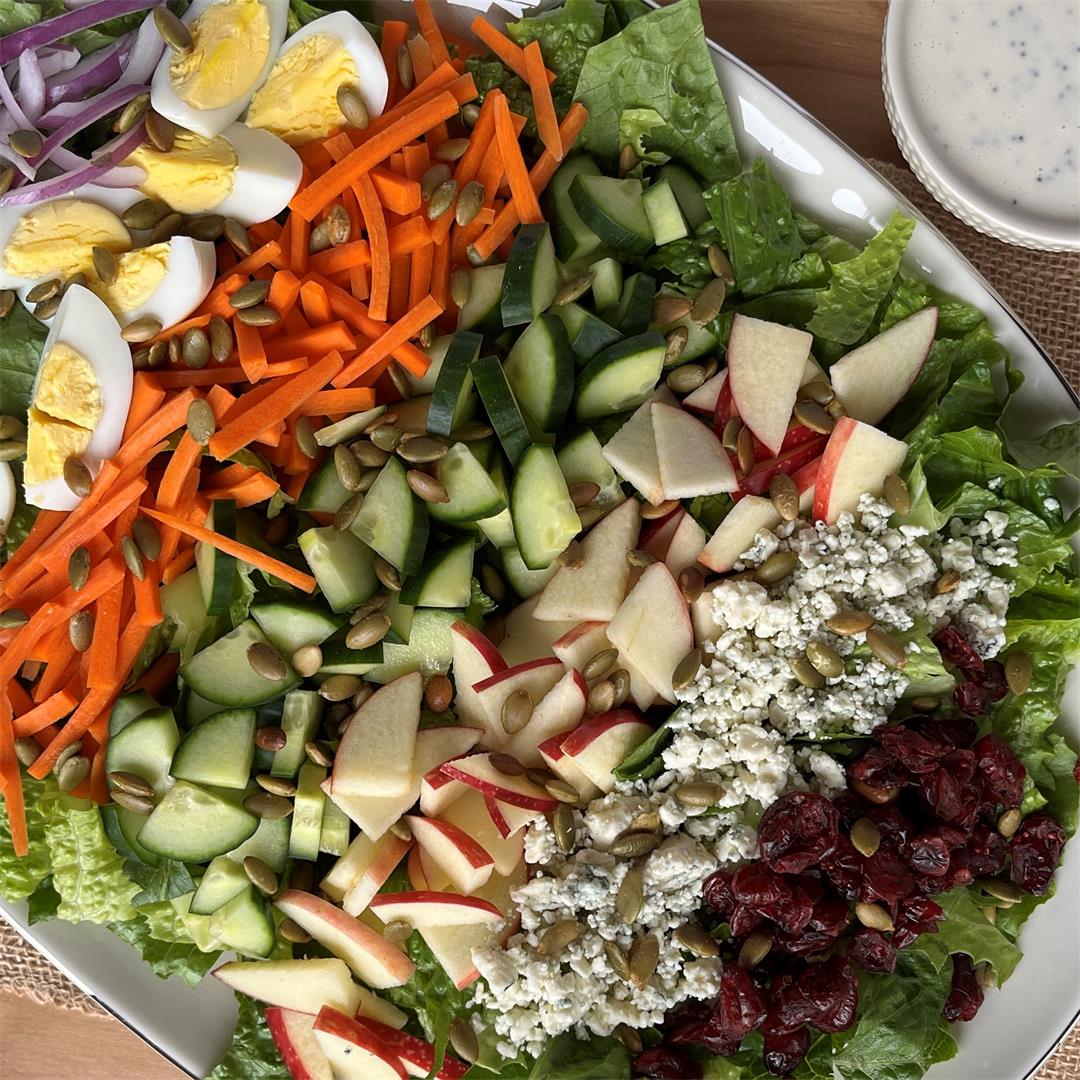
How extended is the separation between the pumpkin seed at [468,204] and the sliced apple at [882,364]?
0.77m

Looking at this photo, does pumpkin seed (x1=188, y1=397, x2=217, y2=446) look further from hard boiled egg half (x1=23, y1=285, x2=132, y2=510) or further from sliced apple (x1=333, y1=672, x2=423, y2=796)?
sliced apple (x1=333, y1=672, x2=423, y2=796)

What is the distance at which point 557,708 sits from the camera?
2049 mm

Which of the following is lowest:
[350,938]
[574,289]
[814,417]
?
[350,938]

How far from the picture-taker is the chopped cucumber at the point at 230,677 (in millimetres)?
2035

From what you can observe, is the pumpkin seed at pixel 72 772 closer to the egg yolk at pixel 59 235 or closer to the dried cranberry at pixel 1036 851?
the egg yolk at pixel 59 235

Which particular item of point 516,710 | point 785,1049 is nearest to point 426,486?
point 516,710

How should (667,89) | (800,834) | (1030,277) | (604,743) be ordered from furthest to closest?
(1030,277), (667,89), (604,743), (800,834)

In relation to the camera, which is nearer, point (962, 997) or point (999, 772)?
point (999, 772)

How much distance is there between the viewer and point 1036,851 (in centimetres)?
206

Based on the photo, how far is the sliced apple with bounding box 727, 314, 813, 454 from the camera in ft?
6.73

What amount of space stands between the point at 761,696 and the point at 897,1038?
28.1 inches

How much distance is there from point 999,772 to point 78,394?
190cm

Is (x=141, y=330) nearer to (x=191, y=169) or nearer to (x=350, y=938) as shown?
(x=191, y=169)

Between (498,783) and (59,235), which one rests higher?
(59,235)
